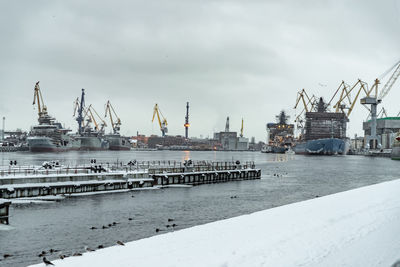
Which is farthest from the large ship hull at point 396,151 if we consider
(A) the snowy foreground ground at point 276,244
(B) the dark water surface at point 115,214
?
(A) the snowy foreground ground at point 276,244

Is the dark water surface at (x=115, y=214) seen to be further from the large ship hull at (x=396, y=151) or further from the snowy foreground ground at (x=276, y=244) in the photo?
the large ship hull at (x=396, y=151)

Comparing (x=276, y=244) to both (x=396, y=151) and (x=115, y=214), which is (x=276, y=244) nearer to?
Answer: (x=115, y=214)

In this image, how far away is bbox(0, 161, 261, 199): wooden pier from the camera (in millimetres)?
41156

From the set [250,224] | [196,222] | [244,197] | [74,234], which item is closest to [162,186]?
[244,197]

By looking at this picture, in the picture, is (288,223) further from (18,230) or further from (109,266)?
(18,230)

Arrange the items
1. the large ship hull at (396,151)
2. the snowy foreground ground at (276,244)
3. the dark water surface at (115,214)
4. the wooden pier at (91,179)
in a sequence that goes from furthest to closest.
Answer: the large ship hull at (396,151) → the wooden pier at (91,179) → the dark water surface at (115,214) → the snowy foreground ground at (276,244)

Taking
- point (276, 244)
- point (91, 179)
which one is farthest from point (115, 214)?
point (276, 244)

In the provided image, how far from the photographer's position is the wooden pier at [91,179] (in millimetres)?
41156

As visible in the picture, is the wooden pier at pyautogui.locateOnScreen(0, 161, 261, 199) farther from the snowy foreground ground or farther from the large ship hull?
the large ship hull

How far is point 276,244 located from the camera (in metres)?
16.6

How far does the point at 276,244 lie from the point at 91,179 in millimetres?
36233

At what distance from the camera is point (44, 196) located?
139ft

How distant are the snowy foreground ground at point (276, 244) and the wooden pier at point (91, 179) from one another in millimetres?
28280

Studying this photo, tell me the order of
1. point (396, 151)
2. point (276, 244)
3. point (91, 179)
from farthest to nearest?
point (396, 151) → point (91, 179) → point (276, 244)
